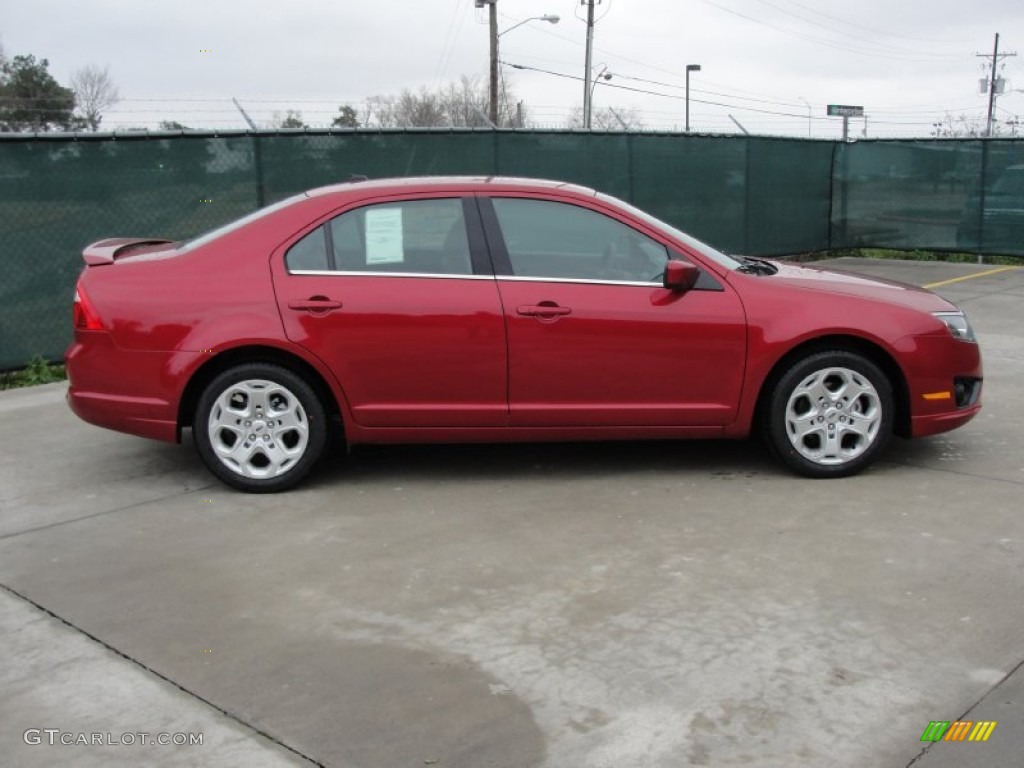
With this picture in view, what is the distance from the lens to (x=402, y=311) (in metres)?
5.29

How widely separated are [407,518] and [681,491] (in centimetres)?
139

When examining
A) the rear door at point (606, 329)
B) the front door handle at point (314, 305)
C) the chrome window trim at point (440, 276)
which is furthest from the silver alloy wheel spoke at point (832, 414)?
the front door handle at point (314, 305)

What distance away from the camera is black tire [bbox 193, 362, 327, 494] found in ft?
17.4

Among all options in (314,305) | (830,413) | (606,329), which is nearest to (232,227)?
(314,305)

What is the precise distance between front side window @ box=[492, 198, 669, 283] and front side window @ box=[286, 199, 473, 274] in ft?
0.89

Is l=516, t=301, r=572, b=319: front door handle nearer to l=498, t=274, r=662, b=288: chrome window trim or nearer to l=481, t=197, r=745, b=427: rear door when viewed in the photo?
l=481, t=197, r=745, b=427: rear door

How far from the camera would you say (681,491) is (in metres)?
5.34

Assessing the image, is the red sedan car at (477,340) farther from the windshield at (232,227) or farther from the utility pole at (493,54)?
the utility pole at (493,54)

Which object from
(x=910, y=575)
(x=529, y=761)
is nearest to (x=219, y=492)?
(x=529, y=761)

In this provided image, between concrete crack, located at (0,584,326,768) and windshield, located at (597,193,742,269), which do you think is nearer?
concrete crack, located at (0,584,326,768)

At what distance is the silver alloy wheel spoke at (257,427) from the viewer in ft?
17.4

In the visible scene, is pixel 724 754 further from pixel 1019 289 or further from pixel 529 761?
pixel 1019 289

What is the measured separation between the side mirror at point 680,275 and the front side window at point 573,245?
115 millimetres

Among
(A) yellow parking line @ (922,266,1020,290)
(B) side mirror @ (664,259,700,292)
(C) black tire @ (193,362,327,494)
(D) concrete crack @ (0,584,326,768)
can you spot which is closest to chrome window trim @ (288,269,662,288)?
(B) side mirror @ (664,259,700,292)
